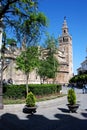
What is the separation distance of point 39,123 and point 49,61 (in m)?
39.1

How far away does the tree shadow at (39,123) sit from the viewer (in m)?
13.6

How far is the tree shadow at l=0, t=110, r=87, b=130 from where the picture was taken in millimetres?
13570

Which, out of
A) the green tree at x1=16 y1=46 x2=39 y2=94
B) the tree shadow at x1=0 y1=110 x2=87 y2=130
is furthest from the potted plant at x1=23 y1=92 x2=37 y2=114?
the green tree at x1=16 y1=46 x2=39 y2=94

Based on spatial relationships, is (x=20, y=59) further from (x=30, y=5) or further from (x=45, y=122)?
(x=45, y=122)

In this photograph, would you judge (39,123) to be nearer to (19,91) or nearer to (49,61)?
(19,91)

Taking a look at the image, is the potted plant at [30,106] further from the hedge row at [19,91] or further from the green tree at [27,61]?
the green tree at [27,61]

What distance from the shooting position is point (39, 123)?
14820mm

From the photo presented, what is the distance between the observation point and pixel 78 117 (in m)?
16.9

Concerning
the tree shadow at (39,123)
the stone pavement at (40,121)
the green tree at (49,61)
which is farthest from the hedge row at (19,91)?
the green tree at (49,61)

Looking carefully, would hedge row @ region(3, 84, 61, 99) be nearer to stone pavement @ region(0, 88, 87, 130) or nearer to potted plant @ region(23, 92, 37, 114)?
stone pavement @ region(0, 88, 87, 130)

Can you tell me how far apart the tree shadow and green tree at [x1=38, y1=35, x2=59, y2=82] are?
3317 centimetres

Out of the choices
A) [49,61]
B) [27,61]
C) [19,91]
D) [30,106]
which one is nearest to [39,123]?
[30,106]

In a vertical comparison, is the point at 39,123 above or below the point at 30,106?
below

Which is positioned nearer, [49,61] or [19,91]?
[19,91]
